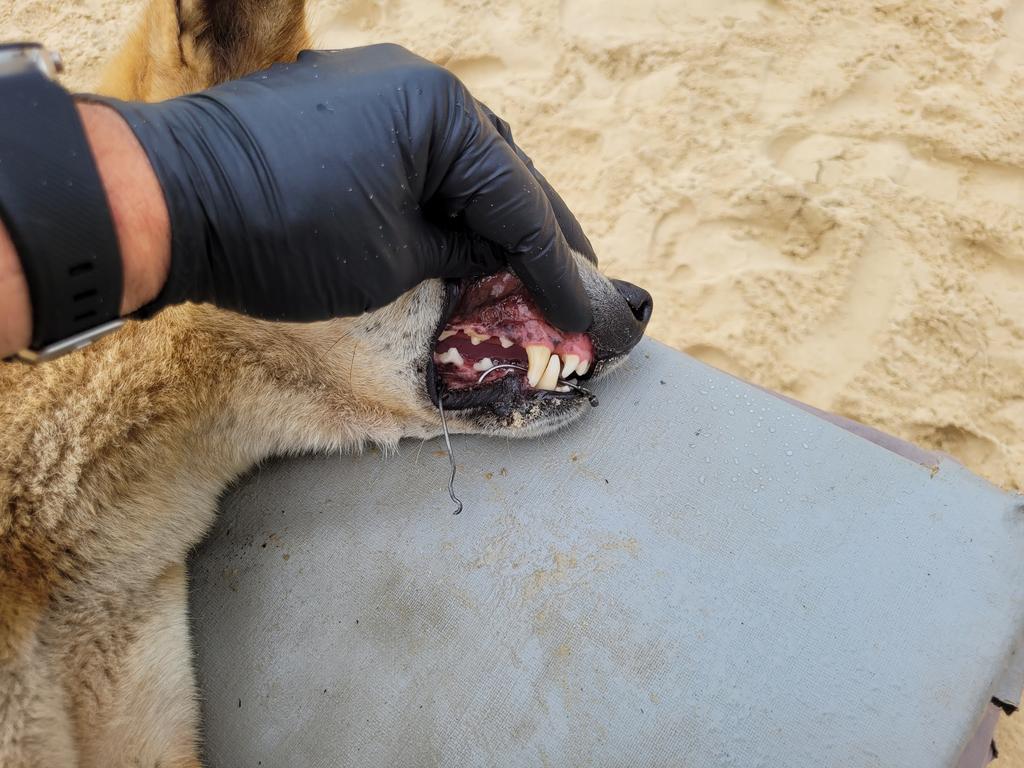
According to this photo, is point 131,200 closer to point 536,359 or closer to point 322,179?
point 322,179

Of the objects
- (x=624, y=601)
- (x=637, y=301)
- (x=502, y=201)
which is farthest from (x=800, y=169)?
(x=624, y=601)

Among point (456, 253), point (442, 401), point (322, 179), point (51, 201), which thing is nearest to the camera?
point (51, 201)

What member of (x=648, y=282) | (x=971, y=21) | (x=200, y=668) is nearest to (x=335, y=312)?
(x=200, y=668)

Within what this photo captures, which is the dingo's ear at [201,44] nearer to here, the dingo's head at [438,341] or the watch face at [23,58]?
the dingo's head at [438,341]

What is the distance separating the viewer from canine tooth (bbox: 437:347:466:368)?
6.57 ft

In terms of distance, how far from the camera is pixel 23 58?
1.15 meters

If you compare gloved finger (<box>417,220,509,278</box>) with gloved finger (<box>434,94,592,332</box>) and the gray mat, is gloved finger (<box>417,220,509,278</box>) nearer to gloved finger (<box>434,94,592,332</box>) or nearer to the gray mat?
gloved finger (<box>434,94,592,332</box>)

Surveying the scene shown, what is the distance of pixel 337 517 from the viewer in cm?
182

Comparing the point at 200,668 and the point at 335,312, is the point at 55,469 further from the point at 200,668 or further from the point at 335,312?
the point at 335,312

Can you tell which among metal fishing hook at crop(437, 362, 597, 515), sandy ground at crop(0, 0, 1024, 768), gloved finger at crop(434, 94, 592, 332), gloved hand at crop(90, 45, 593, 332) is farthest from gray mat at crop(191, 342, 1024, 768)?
sandy ground at crop(0, 0, 1024, 768)

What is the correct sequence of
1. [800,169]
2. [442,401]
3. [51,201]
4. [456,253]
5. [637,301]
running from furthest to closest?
[800,169] → [637,301] → [442,401] → [456,253] → [51,201]

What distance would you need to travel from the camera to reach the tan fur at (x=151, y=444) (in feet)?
5.27

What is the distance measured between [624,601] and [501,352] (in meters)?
0.73

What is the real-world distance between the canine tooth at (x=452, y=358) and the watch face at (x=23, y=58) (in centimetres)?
107
